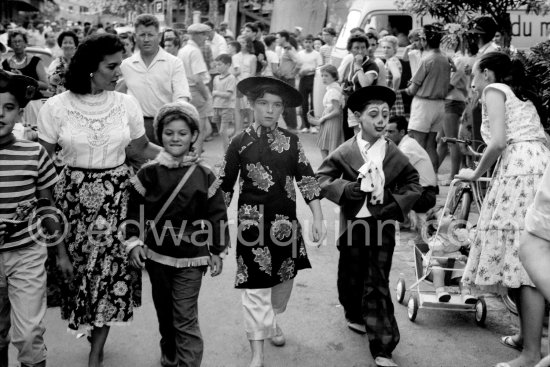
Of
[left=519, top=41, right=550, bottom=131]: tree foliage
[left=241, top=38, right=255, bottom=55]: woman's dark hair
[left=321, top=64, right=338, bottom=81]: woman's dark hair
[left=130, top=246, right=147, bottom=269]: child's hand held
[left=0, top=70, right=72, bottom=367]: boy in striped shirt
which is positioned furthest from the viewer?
[left=241, top=38, right=255, bottom=55]: woman's dark hair

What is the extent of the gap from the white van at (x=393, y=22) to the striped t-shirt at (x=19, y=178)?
10.1 m

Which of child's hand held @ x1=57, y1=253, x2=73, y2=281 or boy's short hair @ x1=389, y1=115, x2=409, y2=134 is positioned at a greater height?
boy's short hair @ x1=389, y1=115, x2=409, y2=134

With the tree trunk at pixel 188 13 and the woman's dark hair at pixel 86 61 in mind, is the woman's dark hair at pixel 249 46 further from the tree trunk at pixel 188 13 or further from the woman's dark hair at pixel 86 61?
the tree trunk at pixel 188 13

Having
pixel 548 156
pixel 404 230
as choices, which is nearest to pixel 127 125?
pixel 548 156

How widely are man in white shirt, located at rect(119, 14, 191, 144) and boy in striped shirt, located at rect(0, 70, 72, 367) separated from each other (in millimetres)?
2672

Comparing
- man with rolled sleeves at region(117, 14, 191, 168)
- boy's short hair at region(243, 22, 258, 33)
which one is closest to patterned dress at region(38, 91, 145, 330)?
man with rolled sleeves at region(117, 14, 191, 168)

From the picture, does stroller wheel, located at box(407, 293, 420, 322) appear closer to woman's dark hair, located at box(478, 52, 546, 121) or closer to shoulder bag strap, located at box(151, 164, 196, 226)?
woman's dark hair, located at box(478, 52, 546, 121)

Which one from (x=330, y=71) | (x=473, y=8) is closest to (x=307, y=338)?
(x=473, y=8)

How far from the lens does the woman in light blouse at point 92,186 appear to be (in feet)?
13.5

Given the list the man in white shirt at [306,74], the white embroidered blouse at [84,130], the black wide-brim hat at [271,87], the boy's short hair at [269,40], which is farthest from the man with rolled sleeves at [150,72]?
the boy's short hair at [269,40]

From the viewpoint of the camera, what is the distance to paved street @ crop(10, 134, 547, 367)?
464 centimetres

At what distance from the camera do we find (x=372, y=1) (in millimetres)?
13680

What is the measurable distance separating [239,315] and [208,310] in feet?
0.88

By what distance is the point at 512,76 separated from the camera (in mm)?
4785
